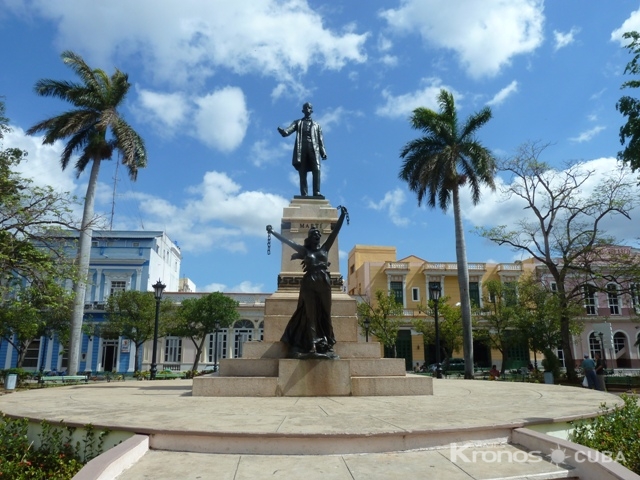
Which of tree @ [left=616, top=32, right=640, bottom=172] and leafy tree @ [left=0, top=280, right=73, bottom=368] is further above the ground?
tree @ [left=616, top=32, right=640, bottom=172]

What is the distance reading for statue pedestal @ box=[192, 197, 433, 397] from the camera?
8953mm

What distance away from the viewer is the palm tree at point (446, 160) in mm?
27000

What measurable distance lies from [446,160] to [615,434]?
2312 cm

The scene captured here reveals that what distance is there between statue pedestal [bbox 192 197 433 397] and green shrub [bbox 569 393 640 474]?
153 inches

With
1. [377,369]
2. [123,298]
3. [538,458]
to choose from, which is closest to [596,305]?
[123,298]

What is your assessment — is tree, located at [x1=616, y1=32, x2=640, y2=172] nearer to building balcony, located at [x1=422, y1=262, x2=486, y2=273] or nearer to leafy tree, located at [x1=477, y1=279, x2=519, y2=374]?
leafy tree, located at [x1=477, y1=279, x2=519, y2=374]

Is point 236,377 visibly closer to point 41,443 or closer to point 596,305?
point 41,443

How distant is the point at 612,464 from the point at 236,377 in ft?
21.8

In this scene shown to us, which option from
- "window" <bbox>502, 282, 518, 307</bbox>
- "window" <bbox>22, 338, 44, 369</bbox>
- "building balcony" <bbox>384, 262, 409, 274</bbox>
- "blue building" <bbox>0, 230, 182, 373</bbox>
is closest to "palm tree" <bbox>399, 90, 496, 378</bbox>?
"window" <bbox>502, 282, 518, 307</bbox>

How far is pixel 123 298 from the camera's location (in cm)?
3747

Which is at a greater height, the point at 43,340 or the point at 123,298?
the point at 123,298

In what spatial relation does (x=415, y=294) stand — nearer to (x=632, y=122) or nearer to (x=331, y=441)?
(x=632, y=122)

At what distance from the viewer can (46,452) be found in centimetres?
517

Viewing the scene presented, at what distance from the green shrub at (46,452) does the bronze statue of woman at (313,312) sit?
463cm
